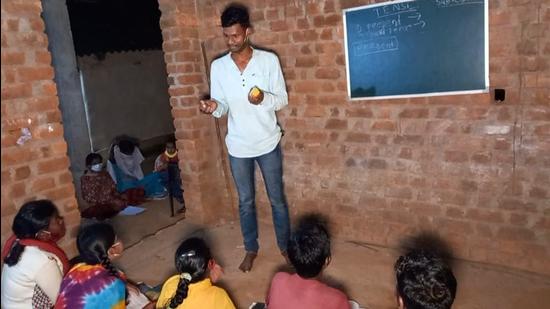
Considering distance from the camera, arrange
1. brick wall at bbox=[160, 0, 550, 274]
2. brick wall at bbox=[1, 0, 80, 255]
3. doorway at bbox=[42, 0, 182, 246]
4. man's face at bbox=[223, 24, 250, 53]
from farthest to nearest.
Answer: doorway at bbox=[42, 0, 182, 246], man's face at bbox=[223, 24, 250, 53], brick wall at bbox=[160, 0, 550, 274], brick wall at bbox=[1, 0, 80, 255]

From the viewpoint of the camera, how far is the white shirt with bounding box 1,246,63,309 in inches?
71.6

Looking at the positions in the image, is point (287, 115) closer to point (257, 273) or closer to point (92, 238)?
point (257, 273)

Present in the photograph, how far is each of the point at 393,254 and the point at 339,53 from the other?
1619 millimetres

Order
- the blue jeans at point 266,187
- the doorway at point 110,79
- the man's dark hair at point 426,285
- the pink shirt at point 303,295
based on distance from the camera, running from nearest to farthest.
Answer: the man's dark hair at point 426,285 → the pink shirt at point 303,295 → the blue jeans at point 266,187 → the doorway at point 110,79

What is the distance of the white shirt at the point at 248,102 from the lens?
121 inches

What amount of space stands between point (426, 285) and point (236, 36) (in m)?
2.00

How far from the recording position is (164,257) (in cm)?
376

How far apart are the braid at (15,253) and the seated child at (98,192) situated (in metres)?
3.19

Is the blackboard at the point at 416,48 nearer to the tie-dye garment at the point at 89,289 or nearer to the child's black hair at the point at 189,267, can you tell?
the child's black hair at the point at 189,267

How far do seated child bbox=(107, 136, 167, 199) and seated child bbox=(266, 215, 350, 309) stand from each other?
385 cm

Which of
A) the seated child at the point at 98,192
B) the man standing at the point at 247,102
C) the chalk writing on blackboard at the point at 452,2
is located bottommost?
the seated child at the point at 98,192

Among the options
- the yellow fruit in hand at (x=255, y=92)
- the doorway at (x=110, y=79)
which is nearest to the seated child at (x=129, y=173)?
the doorway at (x=110, y=79)

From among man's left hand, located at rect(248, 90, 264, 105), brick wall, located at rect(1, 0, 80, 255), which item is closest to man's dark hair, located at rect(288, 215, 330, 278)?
man's left hand, located at rect(248, 90, 264, 105)

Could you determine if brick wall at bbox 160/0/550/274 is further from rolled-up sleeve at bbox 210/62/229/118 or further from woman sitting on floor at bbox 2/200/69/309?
woman sitting on floor at bbox 2/200/69/309
